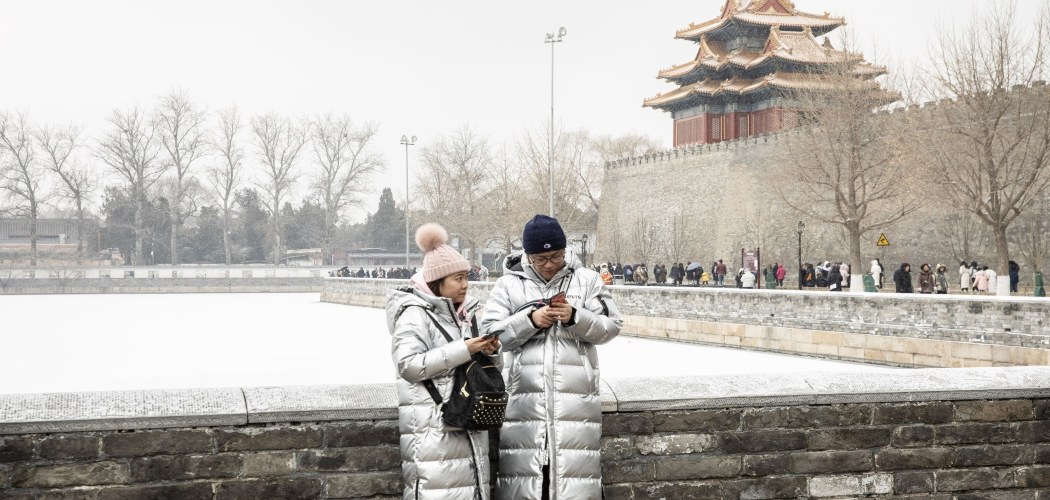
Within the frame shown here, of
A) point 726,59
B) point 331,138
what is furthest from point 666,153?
point 331,138

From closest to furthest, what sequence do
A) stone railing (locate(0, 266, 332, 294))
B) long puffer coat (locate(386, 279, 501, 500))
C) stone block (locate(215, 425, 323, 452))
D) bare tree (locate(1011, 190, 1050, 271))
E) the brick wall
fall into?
1. long puffer coat (locate(386, 279, 501, 500))
2. stone block (locate(215, 425, 323, 452))
3. bare tree (locate(1011, 190, 1050, 271))
4. the brick wall
5. stone railing (locate(0, 266, 332, 294))

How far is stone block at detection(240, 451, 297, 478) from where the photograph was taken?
407 centimetres

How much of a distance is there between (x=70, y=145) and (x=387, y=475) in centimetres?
6063

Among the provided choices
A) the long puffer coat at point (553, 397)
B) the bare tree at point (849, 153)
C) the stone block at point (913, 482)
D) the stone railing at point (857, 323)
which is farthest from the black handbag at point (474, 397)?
the bare tree at point (849, 153)

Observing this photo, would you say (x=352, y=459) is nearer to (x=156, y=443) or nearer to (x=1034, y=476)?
(x=156, y=443)

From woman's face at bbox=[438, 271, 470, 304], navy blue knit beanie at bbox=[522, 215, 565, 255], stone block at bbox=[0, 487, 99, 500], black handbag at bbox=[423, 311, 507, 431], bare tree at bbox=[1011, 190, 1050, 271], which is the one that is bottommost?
stone block at bbox=[0, 487, 99, 500]

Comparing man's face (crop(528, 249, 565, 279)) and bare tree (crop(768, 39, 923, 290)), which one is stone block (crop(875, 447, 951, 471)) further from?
bare tree (crop(768, 39, 923, 290))

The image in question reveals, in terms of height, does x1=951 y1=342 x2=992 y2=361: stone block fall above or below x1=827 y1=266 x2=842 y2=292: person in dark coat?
below

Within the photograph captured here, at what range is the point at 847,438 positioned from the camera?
15.4ft

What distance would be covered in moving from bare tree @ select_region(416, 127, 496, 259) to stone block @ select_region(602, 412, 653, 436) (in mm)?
46259

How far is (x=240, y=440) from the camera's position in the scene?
4.07 metres

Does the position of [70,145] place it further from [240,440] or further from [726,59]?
[240,440]

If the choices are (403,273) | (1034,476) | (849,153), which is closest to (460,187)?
(403,273)

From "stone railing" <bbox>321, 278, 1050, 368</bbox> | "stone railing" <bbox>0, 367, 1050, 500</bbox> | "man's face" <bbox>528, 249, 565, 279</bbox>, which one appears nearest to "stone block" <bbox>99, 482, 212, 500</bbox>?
"stone railing" <bbox>0, 367, 1050, 500</bbox>
